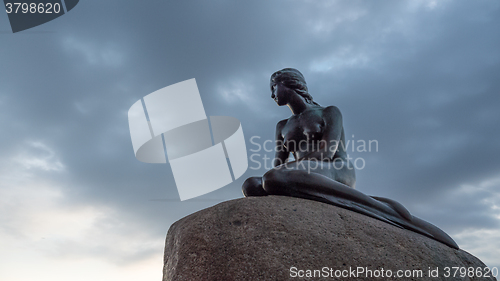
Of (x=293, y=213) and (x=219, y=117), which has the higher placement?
(x=219, y=117)

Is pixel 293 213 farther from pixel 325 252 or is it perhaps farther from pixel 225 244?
pixel 225 244

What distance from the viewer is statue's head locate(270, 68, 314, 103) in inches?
204

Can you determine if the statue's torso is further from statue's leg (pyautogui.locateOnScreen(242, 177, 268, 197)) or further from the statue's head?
statue's leg (pyautogui.locateOnScreen(242, 177, 268, 197))

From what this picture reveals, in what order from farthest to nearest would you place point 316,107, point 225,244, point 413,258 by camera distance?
point 316,107 < point 413,258 < point 225,244

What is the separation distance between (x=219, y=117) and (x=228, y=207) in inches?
143

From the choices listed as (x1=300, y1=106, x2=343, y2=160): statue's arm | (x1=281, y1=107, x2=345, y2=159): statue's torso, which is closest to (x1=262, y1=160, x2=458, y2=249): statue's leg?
(x1=300, y1=106, x2=343, y2=160): statue's arm

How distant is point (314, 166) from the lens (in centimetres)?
398

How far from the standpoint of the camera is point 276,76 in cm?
526

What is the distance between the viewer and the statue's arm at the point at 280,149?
5.19 meters

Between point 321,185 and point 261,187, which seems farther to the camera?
point 261,187

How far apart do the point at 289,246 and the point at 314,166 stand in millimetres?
1392

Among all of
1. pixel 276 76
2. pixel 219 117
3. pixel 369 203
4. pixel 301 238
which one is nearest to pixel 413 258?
pixel 369 203

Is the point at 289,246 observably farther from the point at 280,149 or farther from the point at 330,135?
the point at 280,149

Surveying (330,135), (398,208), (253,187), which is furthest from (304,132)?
(398,208)
